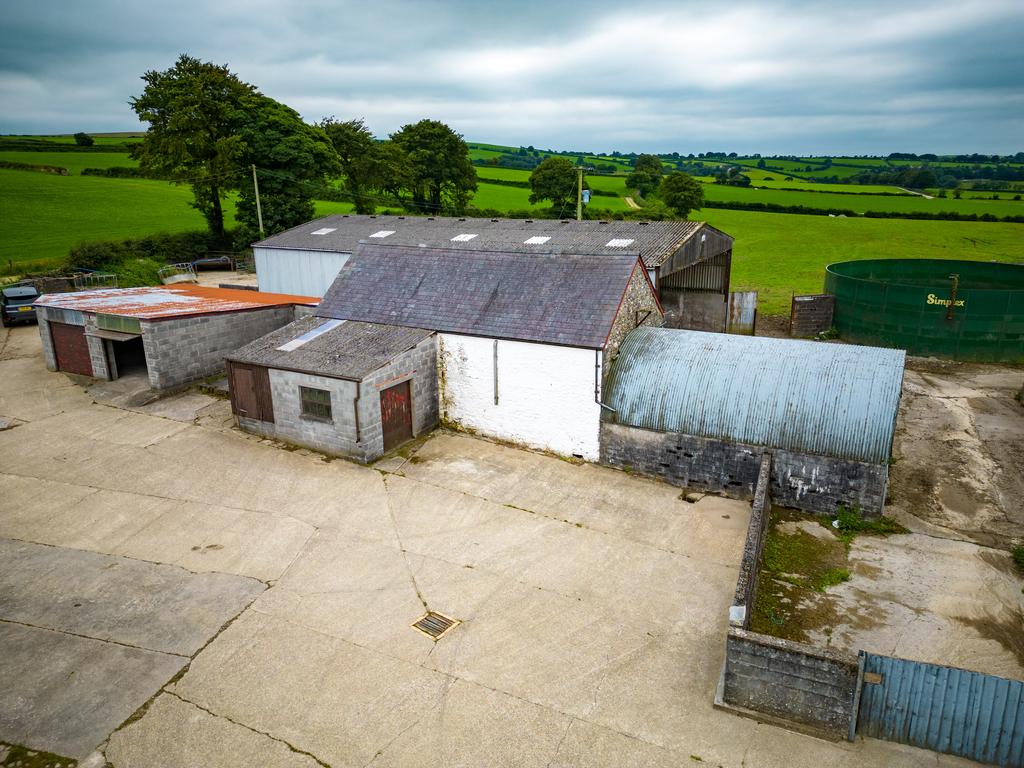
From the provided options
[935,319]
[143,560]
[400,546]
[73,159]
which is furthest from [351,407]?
[73,159]

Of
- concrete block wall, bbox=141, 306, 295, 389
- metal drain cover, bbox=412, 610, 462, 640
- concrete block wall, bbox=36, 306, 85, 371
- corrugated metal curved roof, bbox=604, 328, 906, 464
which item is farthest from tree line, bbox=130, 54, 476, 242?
metal drain cover, bbox=412, 610, 462, 640

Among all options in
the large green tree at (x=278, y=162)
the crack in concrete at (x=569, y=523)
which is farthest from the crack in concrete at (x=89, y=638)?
the large green tree at (x=278, y=162)

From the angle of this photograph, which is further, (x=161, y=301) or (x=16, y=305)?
(x=16, y=305)

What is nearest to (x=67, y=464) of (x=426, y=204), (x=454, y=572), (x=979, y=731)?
(x=454, y=572)

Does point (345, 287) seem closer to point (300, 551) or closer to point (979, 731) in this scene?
point (300, 551)

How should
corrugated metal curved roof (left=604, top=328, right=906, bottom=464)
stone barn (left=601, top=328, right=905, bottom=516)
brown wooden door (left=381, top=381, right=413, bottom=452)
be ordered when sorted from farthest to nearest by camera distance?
brown wooden door (left=381, top=381, right=413, bottom=452) < corrugated metal curved roof (left=604, top=328, right=906, bottom=464) < stone barn (left=601, top=328, right=905, bottom=516)

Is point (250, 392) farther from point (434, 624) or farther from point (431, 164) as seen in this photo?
point (431, 164)

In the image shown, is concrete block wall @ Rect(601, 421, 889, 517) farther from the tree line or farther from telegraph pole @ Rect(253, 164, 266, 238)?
the tree line
